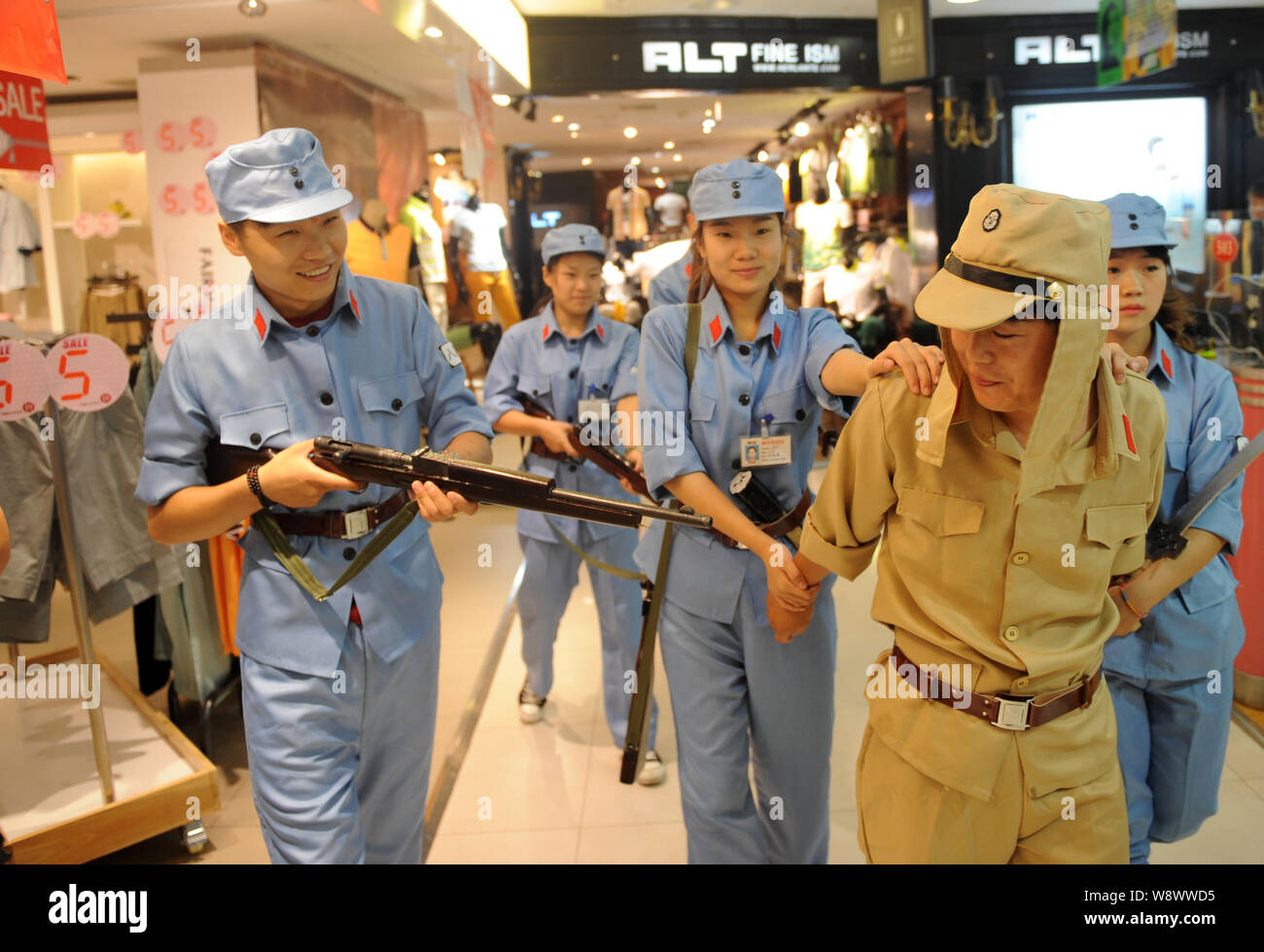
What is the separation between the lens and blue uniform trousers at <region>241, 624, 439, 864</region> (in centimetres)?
190

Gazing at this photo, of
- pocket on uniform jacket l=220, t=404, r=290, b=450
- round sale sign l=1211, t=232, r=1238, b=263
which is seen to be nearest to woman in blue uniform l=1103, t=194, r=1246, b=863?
pocket on uniform jacket l=220, t=404, r=290, b=450

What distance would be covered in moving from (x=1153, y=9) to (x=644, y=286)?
234 cm

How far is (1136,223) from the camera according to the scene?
206 centimetres

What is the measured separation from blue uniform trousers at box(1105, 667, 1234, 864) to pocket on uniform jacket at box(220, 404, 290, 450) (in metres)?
1.79

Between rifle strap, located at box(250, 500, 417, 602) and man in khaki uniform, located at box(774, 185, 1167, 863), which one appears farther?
rifle strap, located at box(250, 500, 417, 602)

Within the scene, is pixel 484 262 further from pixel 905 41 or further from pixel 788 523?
pixel 788 523

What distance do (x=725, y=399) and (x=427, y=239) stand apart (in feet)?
13.0

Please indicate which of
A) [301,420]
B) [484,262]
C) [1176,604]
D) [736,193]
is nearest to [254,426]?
[301,420]

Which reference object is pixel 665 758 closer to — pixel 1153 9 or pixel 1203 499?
pixel 1203 499

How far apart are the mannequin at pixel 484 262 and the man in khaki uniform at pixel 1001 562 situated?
3.16 metres

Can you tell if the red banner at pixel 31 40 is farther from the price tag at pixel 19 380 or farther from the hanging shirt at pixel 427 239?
the hanging shirt at pixel 427 239

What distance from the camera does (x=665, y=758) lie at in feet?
12.1

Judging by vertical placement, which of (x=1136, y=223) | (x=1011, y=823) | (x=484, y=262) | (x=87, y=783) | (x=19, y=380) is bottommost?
(x=87, y=783)

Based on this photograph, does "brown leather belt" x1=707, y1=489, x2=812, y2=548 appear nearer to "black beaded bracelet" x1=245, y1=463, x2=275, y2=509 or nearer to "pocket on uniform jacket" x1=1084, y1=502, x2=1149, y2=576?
"pocket on uniform jacket" x1=1084, y1=502, x2=1149, y2=576
